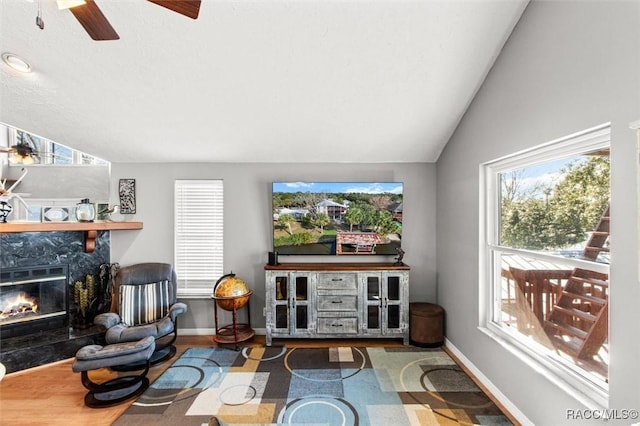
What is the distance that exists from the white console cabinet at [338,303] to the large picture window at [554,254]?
3.60 feet

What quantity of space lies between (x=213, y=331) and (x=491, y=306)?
343cm

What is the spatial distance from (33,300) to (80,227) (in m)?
1.04

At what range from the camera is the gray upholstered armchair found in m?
3.09

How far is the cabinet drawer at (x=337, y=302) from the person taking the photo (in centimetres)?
356

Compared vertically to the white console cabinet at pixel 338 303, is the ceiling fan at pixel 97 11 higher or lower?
higher

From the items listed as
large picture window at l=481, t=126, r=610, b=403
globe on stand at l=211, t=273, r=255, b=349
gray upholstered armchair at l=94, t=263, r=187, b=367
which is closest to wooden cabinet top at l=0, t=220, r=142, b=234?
gray upholstered armchair at l=94, t=263, r=187, b=367

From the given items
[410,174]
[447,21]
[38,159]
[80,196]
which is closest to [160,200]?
[80,196]

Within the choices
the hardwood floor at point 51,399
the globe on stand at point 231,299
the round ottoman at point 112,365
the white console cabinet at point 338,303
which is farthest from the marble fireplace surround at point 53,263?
the white console cabinet at point 338,303

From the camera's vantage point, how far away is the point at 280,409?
2.35 m

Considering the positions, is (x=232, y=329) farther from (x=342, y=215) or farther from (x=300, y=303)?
(x=342, y=215)

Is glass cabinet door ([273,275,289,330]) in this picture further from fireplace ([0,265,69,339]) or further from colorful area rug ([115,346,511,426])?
fireplace ([0,265,69,339])

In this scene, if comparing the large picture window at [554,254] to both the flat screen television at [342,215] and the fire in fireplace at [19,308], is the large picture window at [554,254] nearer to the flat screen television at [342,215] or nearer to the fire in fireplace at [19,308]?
the flat screen television at [342,215]

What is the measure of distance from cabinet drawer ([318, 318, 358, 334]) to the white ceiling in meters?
2.20

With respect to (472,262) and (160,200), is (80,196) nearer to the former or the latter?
(160,200)
